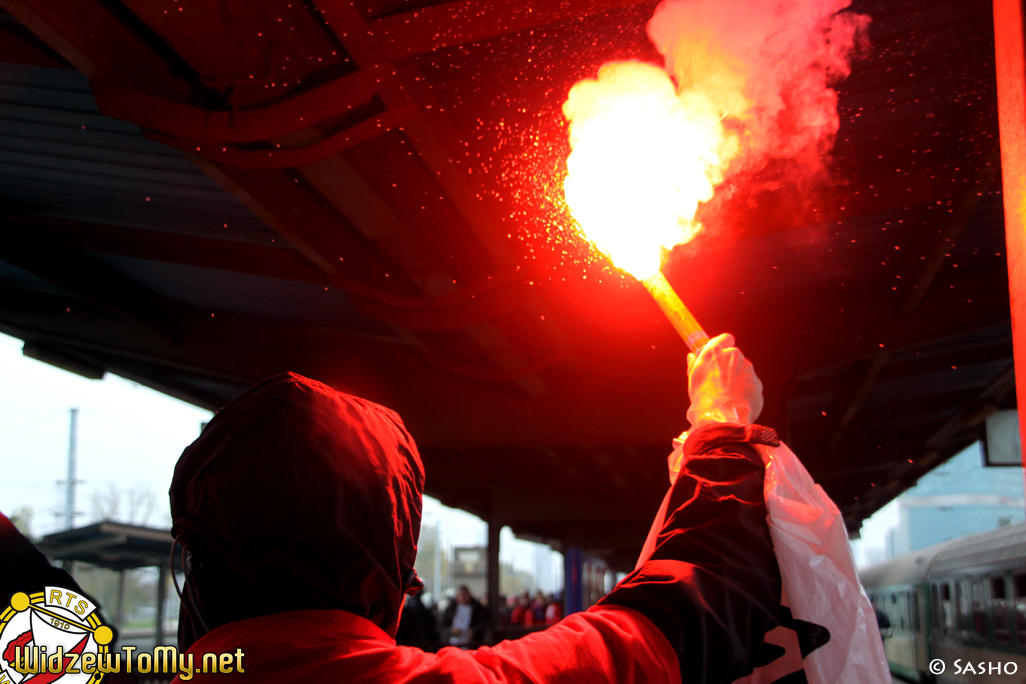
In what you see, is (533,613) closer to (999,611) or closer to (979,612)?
(979,612)

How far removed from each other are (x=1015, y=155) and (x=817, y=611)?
1.08 meters

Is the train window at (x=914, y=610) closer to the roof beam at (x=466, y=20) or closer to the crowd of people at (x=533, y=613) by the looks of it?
the crowd of people at (x=533, y=613)

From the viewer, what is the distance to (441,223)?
A: 15.4ft

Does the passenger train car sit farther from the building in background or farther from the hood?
the hood

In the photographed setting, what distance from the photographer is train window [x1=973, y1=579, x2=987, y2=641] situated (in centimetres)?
980

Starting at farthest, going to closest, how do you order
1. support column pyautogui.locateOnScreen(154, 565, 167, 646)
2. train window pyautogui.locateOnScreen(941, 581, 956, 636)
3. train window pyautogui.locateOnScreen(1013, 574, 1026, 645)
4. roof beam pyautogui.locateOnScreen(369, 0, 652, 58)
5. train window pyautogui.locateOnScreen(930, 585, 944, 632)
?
train window pyautogui.locateOnScreen(930, 585, 944, 632), support column pyautogui.locateOnScreen(154, 565, 167, 646), train window pyautogui.locateOnScreen(941, 581, 956, 636), train window pyautogui.locateOnScreen(1013, 574, 1026, 645), roof beam pyautogui.locateOnScreen(369, 0, 652, 58)

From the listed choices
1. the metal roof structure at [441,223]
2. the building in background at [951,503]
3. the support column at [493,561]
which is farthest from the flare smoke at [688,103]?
the building in background at [951,503]

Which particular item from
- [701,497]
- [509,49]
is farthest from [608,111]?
[701,497]

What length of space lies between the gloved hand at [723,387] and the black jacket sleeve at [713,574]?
624 mm

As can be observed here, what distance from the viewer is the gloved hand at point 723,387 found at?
7.79 ft

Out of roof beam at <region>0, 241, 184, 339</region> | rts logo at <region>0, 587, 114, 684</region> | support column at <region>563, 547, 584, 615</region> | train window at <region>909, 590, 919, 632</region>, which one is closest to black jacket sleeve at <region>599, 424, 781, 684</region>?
rts logo at <region>0, 587, 114, 684</region>

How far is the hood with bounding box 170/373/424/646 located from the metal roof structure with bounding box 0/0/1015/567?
2.02 m

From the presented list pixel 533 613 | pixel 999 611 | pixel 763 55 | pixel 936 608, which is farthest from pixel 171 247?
pixel 533 613

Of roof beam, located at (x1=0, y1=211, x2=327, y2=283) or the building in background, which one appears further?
the building in background
